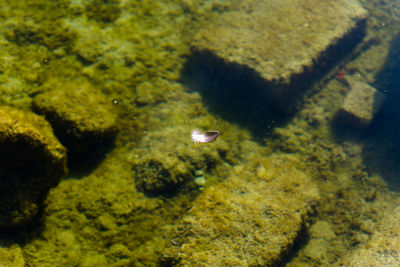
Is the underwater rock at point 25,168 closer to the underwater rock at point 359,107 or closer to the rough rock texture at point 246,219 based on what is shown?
the rough rock texture at point 246,219

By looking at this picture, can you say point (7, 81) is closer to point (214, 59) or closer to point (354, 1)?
point (214, 59)

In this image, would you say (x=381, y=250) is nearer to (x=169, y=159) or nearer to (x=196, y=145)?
(x=196, y=145)

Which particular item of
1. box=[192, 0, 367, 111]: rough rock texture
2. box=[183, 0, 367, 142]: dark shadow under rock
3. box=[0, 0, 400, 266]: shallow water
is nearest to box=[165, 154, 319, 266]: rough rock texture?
box=[0, 0, 400, 266]: shallow water

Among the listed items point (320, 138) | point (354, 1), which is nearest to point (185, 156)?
point (320, 138)

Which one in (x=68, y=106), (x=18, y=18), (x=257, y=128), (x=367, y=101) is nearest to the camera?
(x=68, y=106)

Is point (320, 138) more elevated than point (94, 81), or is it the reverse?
point (94, 81)

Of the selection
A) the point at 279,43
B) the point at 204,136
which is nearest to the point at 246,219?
the point at 204,136

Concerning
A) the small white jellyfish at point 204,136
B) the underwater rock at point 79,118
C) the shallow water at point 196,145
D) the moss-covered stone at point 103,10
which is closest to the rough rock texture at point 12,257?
the shallow water at point 196,145
